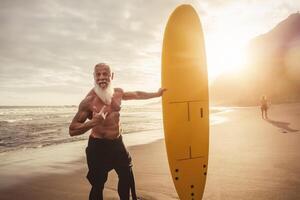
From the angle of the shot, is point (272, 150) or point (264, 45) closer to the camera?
point (272, 150)

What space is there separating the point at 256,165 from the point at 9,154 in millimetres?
8360

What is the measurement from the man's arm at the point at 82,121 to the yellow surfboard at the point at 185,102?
176 centimetres

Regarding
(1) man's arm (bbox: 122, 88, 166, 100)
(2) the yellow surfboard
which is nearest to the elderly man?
(1) man's arm (bbox: 122, 88, 166, 100)

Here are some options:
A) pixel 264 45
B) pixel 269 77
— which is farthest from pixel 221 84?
pixel 269 77

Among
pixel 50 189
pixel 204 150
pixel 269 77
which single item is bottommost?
pixel 50 189

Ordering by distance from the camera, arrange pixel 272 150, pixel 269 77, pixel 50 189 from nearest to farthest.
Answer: pixel 50 189
pixel 272 150
pixel 269 77

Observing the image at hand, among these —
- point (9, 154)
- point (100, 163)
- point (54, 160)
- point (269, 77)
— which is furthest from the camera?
point (269, 77)

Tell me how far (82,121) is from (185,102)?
82.0 inches

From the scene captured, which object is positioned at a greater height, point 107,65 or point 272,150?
point 107,65

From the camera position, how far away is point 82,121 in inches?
144

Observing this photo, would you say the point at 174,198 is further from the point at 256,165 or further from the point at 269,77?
the point at 269,77

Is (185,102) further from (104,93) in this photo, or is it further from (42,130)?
(42,130)

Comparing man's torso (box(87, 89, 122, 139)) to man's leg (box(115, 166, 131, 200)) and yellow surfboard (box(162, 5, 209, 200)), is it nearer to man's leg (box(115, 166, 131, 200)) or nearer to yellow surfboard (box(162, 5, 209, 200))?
man's leg (box(115, 166, 131, 200))

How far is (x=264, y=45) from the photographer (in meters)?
125
